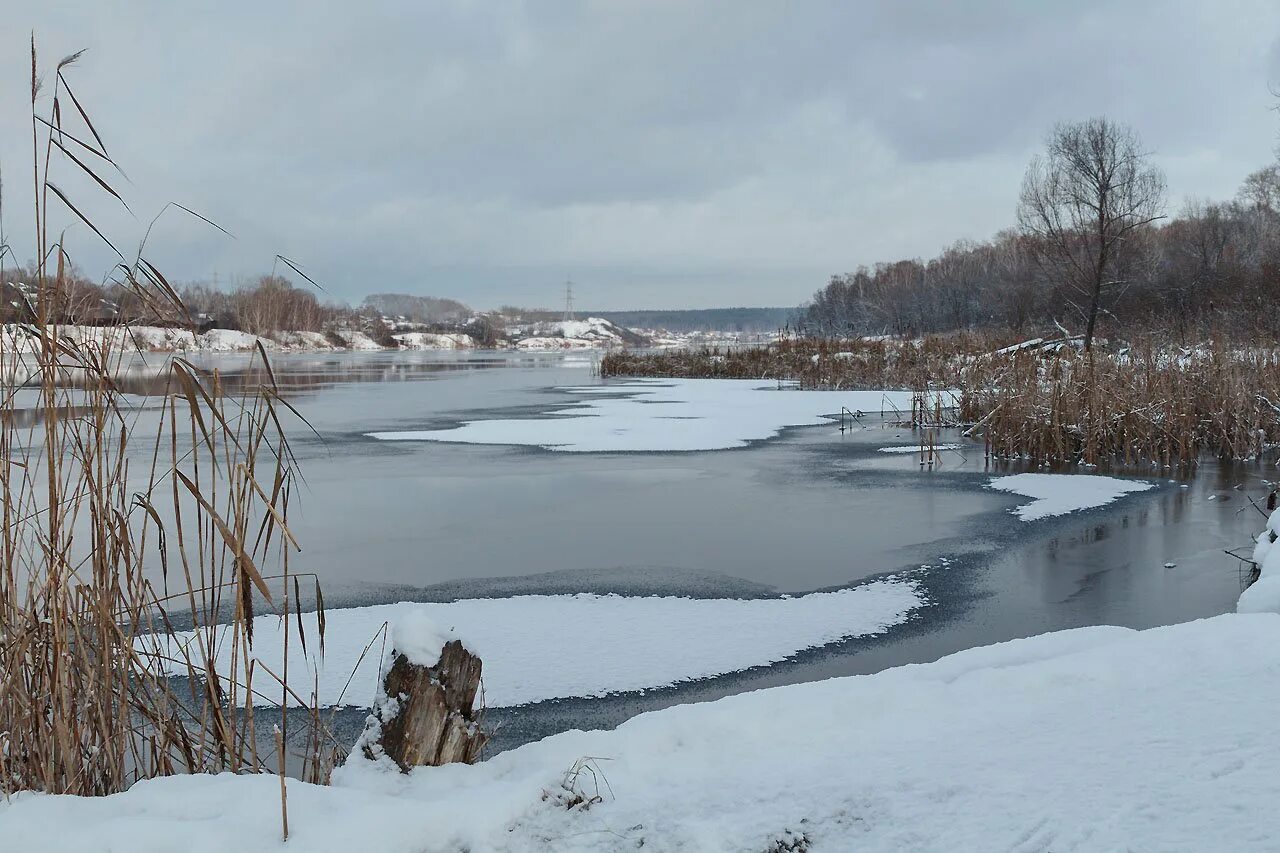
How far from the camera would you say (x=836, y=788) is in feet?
5.93

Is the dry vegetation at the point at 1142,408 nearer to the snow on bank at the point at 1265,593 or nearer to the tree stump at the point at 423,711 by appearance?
the snow on bank at the point at 1265,593

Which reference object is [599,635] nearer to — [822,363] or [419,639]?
[419,639]

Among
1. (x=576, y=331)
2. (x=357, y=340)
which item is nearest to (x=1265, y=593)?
(x=357, y=340)

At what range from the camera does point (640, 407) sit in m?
16.6

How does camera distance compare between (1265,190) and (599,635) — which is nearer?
(599,635)

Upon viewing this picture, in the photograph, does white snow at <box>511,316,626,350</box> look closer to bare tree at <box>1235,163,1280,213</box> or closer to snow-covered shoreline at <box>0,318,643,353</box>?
snow-covered shoreline at <box>0,318,643,353</box>

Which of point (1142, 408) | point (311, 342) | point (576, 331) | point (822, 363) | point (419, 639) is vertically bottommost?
point (419, 639)

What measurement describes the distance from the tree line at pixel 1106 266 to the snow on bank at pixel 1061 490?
515 cm

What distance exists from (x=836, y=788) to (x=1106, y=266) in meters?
32.5

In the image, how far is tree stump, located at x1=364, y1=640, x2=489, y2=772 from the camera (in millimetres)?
1985

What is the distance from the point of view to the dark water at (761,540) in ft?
14.3

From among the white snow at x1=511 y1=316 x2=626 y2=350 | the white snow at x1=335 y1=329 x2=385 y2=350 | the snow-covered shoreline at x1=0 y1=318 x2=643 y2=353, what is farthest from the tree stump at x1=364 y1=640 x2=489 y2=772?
the white snow at x1=511 y1=316 x2=626 y2=350

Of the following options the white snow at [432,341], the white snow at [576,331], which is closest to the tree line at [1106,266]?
the white snow at [432,341]

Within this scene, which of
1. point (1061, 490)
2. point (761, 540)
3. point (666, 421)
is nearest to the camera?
point (761, 540)
